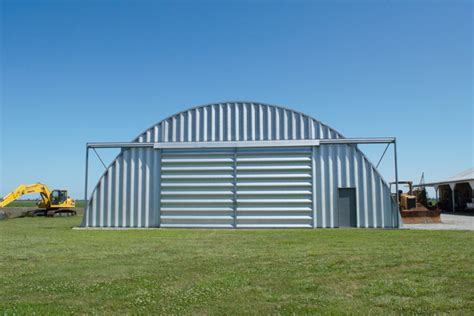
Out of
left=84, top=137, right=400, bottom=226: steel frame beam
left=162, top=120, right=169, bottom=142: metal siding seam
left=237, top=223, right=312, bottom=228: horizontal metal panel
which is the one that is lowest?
left=237, top=223, right=312, bottom=228: horizontal metal panel

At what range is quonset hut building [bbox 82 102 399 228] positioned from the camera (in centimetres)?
1920

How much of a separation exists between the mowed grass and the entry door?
6719 mm

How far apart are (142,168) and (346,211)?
989 cm

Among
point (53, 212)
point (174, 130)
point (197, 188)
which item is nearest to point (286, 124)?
point (197, 188)

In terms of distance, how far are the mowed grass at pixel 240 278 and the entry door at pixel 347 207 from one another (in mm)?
6719

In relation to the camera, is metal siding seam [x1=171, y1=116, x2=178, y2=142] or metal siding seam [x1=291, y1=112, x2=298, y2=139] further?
metal siding seam [x1=171, y1=116, x2=178, y2=142]

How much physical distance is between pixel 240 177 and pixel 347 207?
5124mm

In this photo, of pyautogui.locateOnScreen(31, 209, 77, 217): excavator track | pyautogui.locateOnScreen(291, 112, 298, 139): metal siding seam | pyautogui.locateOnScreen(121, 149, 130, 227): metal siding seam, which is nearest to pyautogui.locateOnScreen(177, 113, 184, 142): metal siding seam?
pyautogui.locateOnScreen(121, 149, 130, 227): metal siding seam

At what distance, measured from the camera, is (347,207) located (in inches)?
753

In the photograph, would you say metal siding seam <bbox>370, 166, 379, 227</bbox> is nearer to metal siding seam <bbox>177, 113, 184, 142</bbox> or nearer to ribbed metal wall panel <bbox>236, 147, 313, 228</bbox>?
ribbed metal wall panel <bbox>236, 147, 313, 228</bbox>

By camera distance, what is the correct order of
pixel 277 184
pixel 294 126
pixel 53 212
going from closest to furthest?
pixel 277 184
pixel 294 126
pixel 53 212

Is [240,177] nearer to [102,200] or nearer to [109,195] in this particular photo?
[109,195]

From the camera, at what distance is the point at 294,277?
7.42 m

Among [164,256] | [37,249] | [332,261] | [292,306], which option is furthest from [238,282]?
[37,249]
